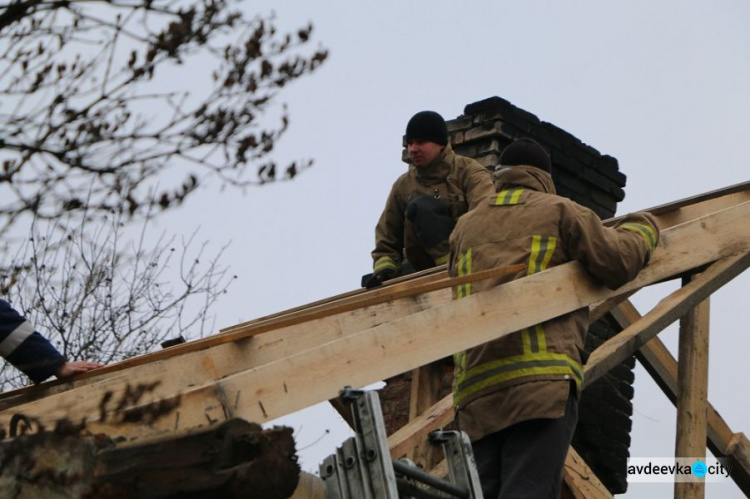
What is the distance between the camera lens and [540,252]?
4715 millimetres

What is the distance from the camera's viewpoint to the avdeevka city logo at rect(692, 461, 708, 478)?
5.90 meters

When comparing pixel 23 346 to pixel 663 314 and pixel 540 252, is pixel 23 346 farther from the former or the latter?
pixel 663 314

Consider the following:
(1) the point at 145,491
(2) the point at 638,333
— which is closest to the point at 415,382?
(2) the point at 638,333

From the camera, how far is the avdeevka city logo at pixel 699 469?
5.90 m

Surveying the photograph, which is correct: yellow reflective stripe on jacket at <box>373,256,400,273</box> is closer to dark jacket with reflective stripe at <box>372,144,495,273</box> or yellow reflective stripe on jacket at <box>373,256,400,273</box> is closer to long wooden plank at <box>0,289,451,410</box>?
dark jacket with reflective stripe at <box>372,144,495,273</box>

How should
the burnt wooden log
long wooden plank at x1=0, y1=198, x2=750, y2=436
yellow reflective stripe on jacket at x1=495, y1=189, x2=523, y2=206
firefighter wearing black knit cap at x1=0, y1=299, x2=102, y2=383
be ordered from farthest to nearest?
yellow reflective stripe on jacket at x1=495, y1=189, x2=523, y2=206, firefighter wearing black knit cap at x1=0, y1=299, x2=102, y2=383, long wooden plank at x1=0, y1=198, x2=750, y2=436, the burnt wooden log

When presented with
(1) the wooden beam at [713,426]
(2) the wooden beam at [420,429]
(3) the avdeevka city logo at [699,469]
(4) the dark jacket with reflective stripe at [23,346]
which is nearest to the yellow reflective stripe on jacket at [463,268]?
(2) the wooden beam at [420,429]

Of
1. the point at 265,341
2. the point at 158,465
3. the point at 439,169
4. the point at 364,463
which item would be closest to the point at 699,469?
the point at 439,169

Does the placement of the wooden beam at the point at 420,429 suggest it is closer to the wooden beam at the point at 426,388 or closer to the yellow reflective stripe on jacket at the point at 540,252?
the wooden beam at the point at 426,388

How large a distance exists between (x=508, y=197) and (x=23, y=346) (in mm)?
1835

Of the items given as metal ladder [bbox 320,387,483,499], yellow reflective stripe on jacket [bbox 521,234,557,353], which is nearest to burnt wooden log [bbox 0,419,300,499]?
metal ladder [bbox 320,387,483,499]

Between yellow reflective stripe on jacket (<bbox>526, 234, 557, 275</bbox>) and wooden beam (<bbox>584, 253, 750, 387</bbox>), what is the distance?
111 centimetres

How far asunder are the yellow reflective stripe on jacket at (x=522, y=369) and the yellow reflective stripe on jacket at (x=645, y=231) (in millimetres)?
581

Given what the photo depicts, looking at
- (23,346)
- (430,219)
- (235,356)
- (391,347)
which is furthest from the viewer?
(430,219)
